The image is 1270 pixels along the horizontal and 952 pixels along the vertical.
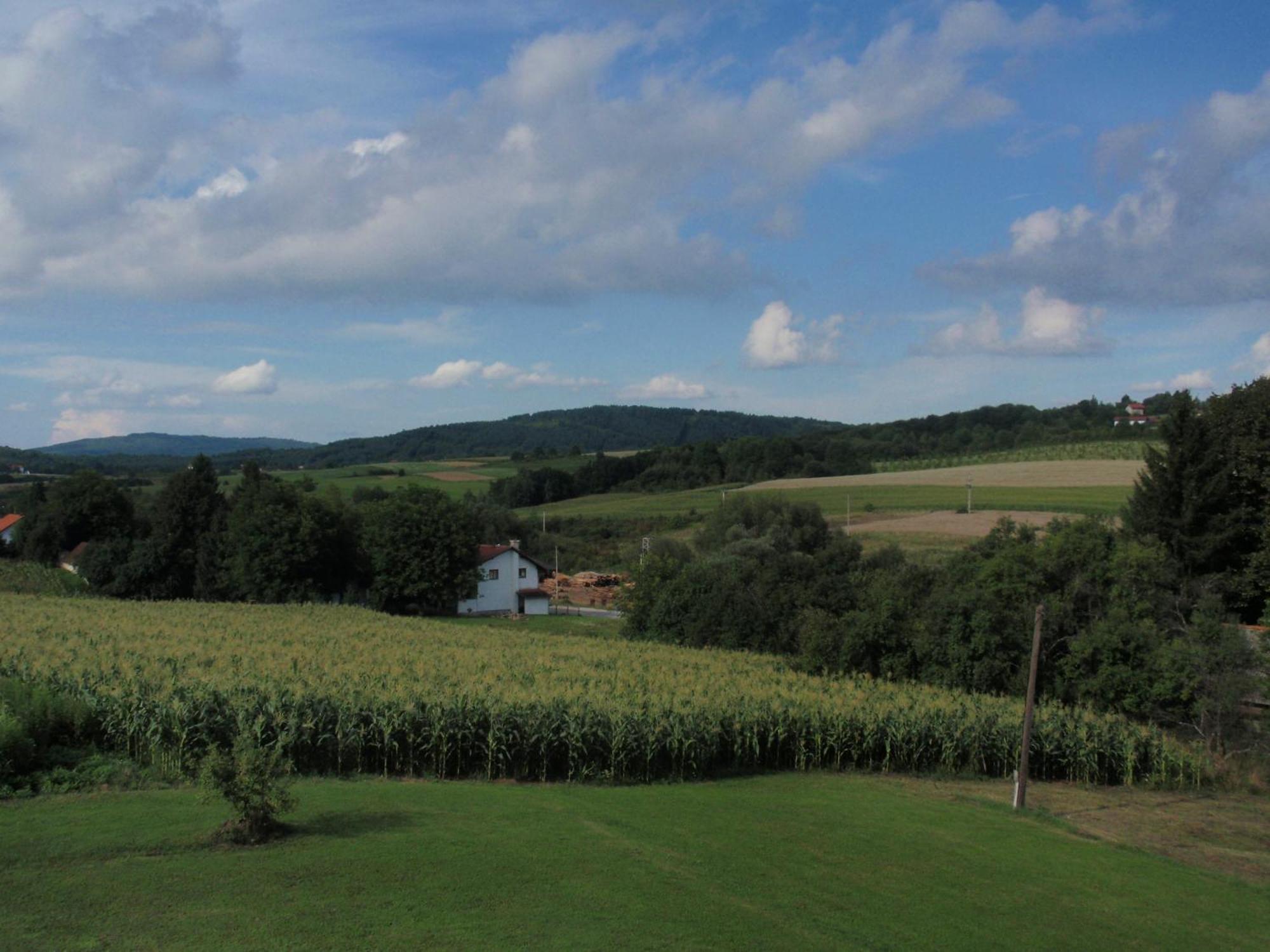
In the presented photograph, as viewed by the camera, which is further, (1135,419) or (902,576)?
(1135,419)

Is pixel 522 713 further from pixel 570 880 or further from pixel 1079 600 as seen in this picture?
pixel 1079 600

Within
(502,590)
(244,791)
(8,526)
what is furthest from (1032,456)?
(8,526)

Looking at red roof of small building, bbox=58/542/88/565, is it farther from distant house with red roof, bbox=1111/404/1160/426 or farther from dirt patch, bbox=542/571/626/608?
distant house with red roof, bbox=1111/404/1160/426

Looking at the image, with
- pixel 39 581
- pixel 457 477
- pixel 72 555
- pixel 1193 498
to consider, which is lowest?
pixel 39 581

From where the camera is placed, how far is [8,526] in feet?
293

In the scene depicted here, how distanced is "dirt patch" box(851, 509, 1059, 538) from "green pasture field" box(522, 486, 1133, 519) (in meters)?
1.45

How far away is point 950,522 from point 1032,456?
3797cm

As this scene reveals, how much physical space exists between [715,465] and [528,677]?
94.3 m

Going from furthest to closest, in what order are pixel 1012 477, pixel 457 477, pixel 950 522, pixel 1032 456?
1. pixel 457 477
2. pixel 1032 456
3. pixel 1012 477
4. pixel 950 522

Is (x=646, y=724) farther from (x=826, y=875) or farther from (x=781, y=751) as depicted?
(x=826, y=875)

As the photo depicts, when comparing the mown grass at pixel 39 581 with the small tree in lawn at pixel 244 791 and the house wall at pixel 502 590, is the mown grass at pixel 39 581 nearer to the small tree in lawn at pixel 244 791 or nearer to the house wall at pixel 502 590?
the house wall at pixel 502 590

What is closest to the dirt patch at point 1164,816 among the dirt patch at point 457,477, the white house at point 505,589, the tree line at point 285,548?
the tree line at point 285,548

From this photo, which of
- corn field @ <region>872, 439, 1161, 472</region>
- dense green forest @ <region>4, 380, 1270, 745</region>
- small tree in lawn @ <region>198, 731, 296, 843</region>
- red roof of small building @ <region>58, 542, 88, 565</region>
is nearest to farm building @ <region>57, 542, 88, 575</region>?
red roof of small building @ <region>58, 542, 88, 565</region>

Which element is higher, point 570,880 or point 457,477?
point 457,477
